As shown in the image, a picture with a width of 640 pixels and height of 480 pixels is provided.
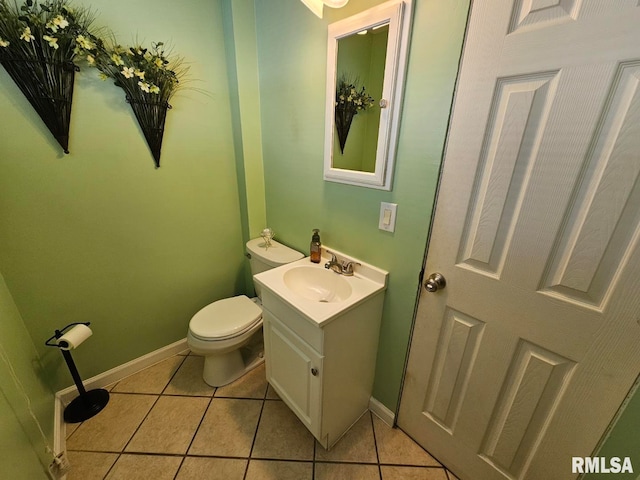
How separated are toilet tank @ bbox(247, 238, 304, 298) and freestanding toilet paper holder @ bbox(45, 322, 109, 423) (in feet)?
3.04

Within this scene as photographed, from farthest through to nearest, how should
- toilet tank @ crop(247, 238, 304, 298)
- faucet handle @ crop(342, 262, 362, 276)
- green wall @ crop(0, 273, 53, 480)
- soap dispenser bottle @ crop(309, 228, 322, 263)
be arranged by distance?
toilet tank @ crop(247, 238, 304, 298)
soap dispenser bottle @ crop(309, 228, 322, 263)
faucet handle @ crop(342, 262, 362, 276)
green wall @ crop(0, 273, 53, 480)

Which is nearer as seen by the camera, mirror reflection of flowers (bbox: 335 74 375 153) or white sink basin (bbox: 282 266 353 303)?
mirror reflection of flowers (bbox: 335 74 375 153)

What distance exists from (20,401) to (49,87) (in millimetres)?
1265

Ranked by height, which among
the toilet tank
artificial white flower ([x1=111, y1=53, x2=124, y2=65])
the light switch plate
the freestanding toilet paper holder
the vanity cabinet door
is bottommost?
the freestanding toilet paper holder

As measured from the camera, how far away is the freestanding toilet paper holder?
131 cm

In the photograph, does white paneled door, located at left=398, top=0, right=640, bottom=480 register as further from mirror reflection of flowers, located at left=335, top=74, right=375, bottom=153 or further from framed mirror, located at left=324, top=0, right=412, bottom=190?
mirror reflection of flowers, located at left=335, top=74, right=375, bottom=153

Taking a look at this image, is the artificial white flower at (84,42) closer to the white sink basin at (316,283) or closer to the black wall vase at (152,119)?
the black wall vase at (152,119)

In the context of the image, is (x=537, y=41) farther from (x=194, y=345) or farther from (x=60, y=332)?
(x=60, y=332)

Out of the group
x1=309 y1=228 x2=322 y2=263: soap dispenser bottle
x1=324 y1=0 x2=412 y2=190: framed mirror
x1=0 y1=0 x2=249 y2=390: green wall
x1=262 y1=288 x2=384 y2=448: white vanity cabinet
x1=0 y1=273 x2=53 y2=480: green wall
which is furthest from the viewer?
x1=309 y1=228 x2=322 y2=263: soap dispenser bottle

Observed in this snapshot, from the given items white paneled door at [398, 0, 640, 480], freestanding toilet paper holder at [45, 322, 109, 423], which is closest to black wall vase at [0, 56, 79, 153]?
freestanding toilet paper holder at [45, 322, 109, 423]

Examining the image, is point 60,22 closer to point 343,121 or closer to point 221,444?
point 343,121

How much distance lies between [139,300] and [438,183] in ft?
5.87

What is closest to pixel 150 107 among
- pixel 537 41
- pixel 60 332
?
pixel 60 332

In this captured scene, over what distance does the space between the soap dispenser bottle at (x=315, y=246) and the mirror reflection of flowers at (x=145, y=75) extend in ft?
3.24
